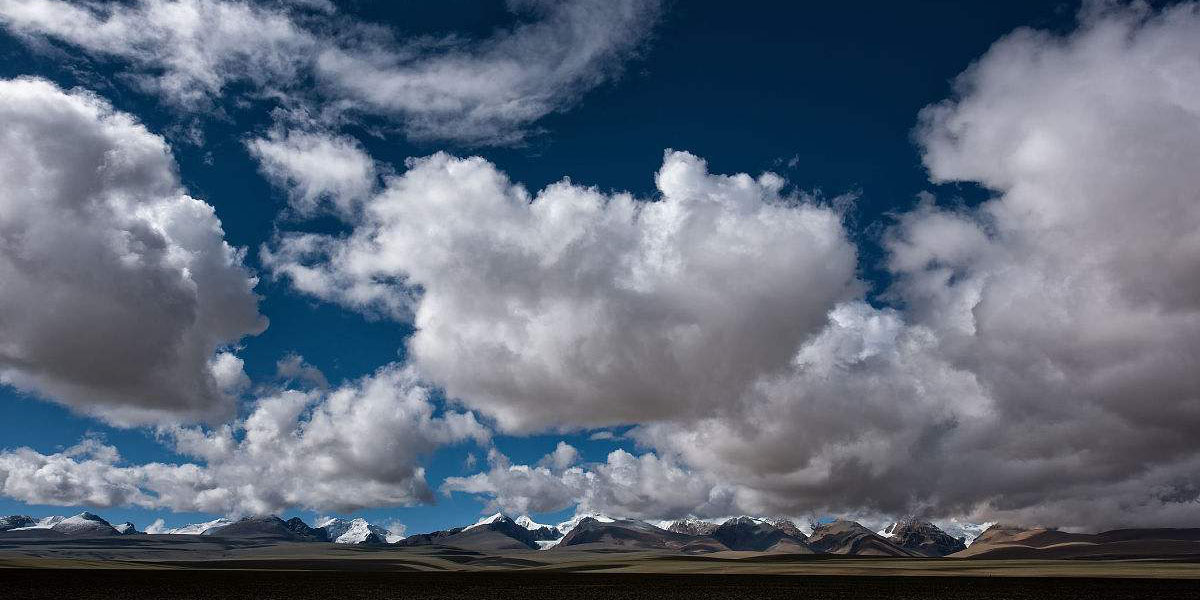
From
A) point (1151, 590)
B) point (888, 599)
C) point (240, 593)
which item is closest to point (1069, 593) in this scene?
point (1151, 590)

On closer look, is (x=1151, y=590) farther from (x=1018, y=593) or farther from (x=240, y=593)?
(x=240, y=593)

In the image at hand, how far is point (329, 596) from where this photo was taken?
114250mm

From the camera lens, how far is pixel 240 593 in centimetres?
11694

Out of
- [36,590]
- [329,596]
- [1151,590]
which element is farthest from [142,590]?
[1151,590]

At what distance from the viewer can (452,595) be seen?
11925 cm

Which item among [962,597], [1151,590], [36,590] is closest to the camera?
[962,597]

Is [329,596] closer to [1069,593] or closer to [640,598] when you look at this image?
[640,598]

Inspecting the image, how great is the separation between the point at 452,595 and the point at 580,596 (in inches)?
806

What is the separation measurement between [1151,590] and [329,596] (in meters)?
137

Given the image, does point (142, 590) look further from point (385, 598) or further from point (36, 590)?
point (385, 598)

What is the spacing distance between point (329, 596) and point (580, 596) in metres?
37.8

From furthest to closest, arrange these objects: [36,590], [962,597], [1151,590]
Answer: [1151,590], [36,590], [962,597]

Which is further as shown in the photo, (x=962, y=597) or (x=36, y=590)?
(x=36, y=590)

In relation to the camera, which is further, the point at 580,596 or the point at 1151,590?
the point at 1151,590
